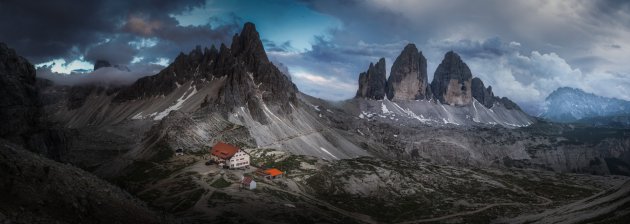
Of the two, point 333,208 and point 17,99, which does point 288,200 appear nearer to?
point 333,208

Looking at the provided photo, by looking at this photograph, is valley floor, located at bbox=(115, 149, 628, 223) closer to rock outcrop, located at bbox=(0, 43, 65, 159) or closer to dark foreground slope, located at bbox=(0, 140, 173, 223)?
rock outcrop, located at bbox=(0, 43, 65, 159)

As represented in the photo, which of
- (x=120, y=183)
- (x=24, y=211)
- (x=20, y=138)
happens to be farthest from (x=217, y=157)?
(x=24, y=211)

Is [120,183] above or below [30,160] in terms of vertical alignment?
below

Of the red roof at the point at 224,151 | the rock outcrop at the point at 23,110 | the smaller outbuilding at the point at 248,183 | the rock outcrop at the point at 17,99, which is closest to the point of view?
the rock outcrop at the point at 17,99

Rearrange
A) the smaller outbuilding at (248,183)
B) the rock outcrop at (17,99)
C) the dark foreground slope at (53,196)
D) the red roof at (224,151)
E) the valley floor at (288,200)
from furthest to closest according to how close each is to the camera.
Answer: the red roof at (224,151) < the smaller outbuilding at (248,183) < the valley floor at (288,200) < the rock outcrop at (17,99) < the dark foreground slope at (53,196)

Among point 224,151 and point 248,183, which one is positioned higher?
point 224,151

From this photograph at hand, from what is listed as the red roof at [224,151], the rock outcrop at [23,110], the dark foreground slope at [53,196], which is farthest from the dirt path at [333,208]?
the dark foreground slope at [53,196]

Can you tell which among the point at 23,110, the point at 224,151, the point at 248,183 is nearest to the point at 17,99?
the point at 23,110

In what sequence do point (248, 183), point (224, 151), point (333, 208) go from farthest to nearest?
1. point (224, 151)
2. point (333, 208)
3. point (248, 183)

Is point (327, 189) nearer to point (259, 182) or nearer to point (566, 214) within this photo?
point (259, 182)

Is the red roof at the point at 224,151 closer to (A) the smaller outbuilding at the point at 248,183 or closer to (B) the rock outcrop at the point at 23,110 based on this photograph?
(A) the smaller outbuilding at the point at 248,183

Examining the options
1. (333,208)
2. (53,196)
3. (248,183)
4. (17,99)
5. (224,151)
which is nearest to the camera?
(53,196)
